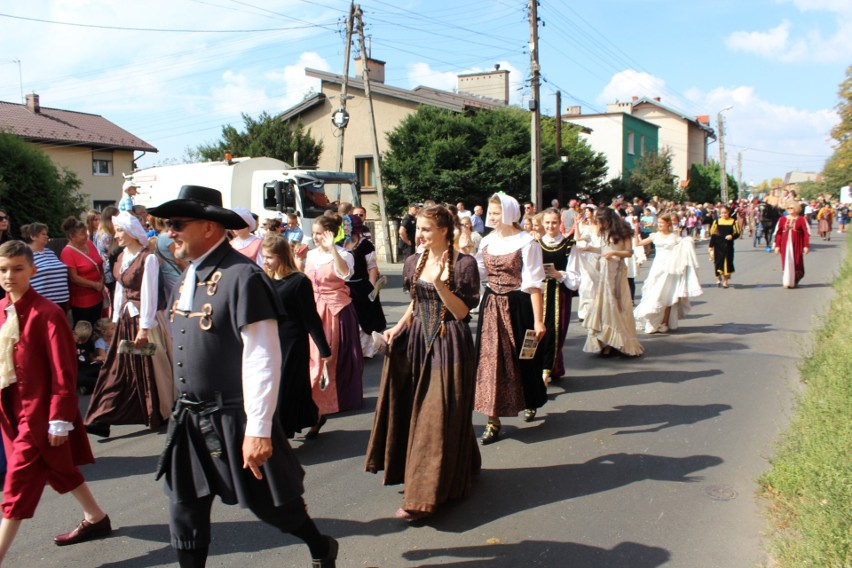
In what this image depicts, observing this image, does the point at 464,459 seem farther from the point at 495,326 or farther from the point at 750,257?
the point at 750,257

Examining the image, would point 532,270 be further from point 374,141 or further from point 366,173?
point 366,173

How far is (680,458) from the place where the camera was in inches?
217

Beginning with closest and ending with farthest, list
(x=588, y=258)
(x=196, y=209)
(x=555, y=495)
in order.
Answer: (x=196, y=209) → (x=555, y=495) → (x=588, y=258)

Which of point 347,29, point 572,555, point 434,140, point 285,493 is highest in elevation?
point 347,29

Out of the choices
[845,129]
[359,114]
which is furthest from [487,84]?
[845,129]

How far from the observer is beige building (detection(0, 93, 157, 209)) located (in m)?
35.4

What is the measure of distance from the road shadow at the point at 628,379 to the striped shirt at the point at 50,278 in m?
5.19

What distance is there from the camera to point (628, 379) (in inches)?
318

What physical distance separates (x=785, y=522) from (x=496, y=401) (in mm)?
2194

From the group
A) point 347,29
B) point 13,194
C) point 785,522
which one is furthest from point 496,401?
point 347,29

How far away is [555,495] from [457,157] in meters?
24.2

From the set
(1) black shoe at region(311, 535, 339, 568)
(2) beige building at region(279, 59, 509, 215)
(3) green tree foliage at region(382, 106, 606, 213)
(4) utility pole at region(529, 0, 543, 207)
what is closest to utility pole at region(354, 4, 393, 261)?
(3) green tree foliage at region(382, 106, 606, 213)

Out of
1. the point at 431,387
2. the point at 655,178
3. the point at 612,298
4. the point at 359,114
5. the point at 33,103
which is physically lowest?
the point at 431,387

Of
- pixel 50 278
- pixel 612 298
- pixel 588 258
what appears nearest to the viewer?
pixel 50 278
